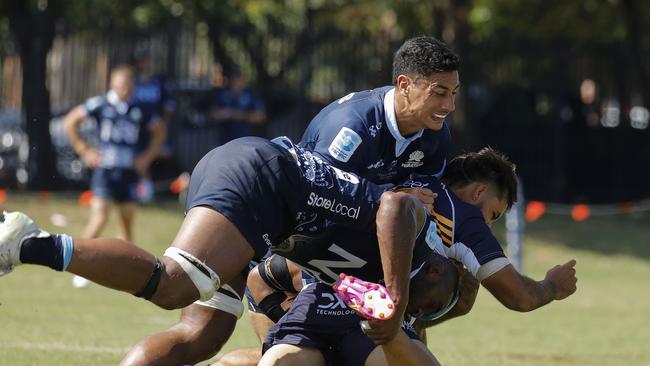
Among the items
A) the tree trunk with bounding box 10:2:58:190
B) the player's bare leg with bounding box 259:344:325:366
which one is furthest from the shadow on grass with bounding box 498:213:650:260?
the player's bare leg with bounding box 259:344:325:366

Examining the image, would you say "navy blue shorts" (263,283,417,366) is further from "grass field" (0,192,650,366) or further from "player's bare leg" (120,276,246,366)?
"grass field" (0,192,650,366)

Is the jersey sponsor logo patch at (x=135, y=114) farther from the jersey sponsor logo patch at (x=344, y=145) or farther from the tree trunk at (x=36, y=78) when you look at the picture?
the jersey sponsor logo patch at (x=344, y=145)

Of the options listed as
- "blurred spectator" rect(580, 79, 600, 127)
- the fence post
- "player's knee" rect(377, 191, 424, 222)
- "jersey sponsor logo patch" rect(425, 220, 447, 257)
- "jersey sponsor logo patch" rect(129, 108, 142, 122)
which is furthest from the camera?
"blurred spectator" rect(580, 79, 600, 127)

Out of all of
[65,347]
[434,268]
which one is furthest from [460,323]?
[434,268]

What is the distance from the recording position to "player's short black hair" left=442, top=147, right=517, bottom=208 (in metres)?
6.51

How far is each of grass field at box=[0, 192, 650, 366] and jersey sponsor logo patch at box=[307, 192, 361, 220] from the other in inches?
105

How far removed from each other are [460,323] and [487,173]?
5063mm

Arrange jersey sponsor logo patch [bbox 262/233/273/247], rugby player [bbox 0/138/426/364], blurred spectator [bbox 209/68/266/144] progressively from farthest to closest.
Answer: blurred spectator [bbox 209/68/266/144] → jersey sponsor logo patch [bbox 262/233/273/247] → rugby player [bbox 0/138/426/364]

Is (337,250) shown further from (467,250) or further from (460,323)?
(460,323)

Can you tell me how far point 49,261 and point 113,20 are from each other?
53.8 ft

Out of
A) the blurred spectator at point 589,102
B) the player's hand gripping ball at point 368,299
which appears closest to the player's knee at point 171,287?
the player's hand gripping ball at point 368,299

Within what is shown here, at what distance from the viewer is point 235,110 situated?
65.3ft

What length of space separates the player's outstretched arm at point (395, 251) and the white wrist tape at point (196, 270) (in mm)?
716

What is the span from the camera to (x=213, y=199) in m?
5.56
